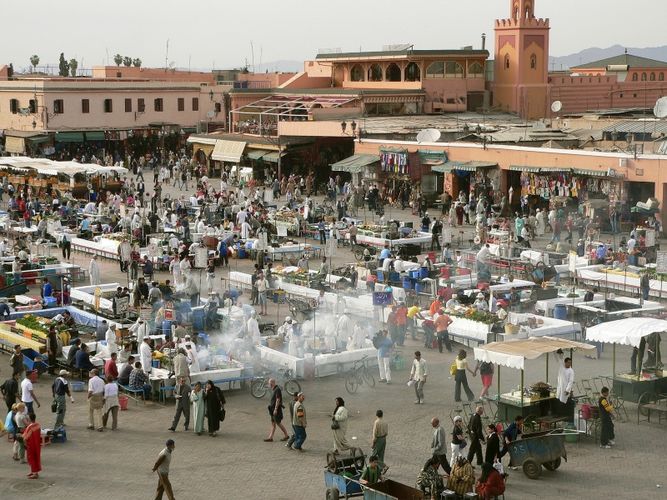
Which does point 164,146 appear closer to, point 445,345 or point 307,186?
point 307,186

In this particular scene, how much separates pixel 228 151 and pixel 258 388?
38.3 m

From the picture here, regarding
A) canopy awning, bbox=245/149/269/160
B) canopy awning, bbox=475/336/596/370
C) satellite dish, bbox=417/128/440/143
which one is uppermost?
satellite dish, bbox=417/128/440/143

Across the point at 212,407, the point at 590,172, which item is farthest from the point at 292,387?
the point at 590,172

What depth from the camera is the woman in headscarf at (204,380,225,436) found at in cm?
1825

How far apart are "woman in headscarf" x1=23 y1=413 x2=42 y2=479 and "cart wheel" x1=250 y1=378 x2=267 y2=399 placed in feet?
15.9

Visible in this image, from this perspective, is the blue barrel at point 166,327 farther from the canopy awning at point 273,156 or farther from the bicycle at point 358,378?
the canopy awning at point 273,156

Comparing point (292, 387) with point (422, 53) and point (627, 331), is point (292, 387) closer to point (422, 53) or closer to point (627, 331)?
point (627, 331)

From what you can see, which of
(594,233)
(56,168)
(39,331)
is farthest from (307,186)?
(39,331)

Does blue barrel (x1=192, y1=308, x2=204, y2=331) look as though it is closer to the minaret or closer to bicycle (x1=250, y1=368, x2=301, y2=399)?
bicycle (x1=250, y1=368, x2=301, y2=399)

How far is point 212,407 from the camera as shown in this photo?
18.2 metres

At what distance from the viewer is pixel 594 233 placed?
3631cm

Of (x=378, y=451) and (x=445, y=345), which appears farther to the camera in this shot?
(x=445, y=345)

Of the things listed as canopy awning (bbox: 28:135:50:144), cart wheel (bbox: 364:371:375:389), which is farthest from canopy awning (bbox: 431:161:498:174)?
canopy awning (bbox: 28:135:50:144)

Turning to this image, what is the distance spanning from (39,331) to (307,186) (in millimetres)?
29535
